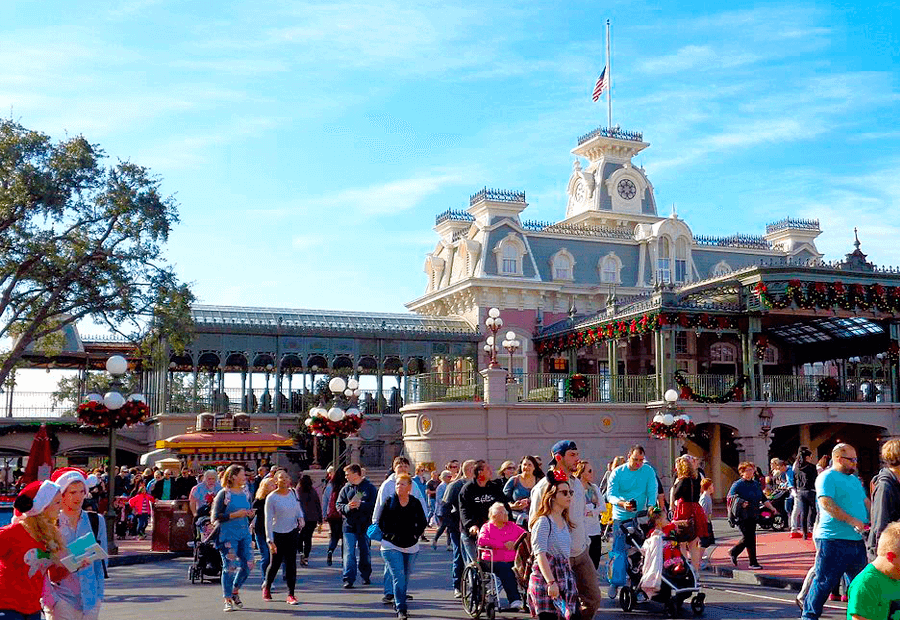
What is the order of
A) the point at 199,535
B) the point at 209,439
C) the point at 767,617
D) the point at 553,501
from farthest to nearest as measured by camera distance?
1. the point at 209,439
2. the point at 199,535
3. the point at 767,617
4. the point at 553,501

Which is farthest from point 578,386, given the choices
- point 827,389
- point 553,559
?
point 553,559

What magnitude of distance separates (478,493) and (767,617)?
3.39 m

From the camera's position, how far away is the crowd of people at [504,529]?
6512mm

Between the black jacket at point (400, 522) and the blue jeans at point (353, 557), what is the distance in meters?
2.68

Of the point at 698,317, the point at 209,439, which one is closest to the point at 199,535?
the point at 209,439

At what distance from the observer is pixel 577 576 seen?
7.99 metres

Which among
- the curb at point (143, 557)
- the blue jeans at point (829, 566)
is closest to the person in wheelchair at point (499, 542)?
the blue jeans at point (829, 566)

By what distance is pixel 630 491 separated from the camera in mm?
11758

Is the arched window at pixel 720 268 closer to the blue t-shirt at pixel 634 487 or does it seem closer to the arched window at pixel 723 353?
A: the arched window at pixel 723 353

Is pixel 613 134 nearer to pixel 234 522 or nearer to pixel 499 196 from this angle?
pixel 499 196

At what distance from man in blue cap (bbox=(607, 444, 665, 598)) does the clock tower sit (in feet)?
109

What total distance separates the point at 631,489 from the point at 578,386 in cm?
1951

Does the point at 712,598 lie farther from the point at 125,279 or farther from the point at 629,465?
the point at 125,279

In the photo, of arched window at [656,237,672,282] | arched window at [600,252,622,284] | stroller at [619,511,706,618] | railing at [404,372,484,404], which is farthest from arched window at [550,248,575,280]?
stroller at [619,511,706,618]
